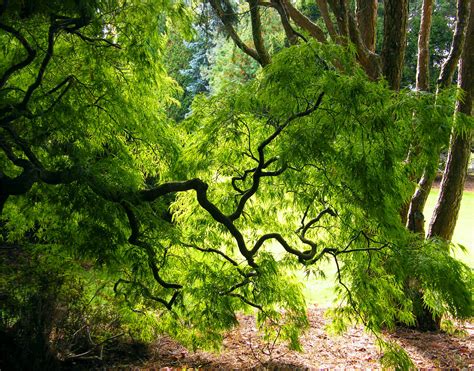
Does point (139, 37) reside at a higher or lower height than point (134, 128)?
higher

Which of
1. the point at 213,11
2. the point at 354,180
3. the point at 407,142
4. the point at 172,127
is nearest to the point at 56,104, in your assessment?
the point at 172,127

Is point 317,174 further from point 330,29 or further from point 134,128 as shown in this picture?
point 330,29

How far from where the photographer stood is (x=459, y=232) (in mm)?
11078

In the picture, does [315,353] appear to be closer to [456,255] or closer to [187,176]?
[187,176]

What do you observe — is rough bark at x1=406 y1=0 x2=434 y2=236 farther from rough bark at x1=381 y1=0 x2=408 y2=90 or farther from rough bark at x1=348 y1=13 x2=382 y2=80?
rough bark at x1=348 y1=13 x2=382 y2=80

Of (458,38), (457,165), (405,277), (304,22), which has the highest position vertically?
(304,22)

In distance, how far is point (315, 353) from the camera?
185 inches

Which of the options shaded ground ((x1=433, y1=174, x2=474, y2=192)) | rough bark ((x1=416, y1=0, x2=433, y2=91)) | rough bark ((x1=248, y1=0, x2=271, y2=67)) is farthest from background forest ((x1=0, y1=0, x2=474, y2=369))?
shaded ground ((x1=433, y1=174, x2=474, y2=192))

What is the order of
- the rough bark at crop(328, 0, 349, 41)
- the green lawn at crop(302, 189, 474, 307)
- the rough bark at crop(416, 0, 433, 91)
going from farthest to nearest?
the green lawn at crop(302, 189, 474, 307) < the rough bark at crop(416, 0, 433, 91) < the rough bark at crop(328, 0, 349, 41)

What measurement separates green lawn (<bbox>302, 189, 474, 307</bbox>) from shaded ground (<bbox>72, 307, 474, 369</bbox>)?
64 cm

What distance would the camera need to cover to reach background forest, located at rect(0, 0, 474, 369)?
7.73 ft

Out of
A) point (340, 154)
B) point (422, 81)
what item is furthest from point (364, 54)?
point (340, 154)

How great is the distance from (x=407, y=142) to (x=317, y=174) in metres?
0.62

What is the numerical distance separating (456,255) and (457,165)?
416cm
